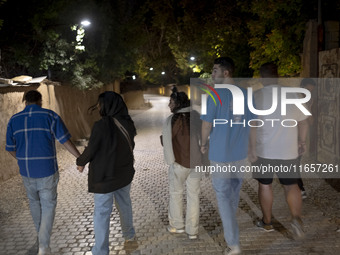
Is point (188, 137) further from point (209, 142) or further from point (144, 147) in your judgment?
point (144, 147)

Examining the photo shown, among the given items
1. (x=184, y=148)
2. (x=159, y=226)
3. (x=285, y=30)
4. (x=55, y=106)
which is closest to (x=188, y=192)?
(x=184, y=148)

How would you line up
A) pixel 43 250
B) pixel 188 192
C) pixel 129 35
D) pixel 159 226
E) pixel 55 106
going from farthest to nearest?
pixel 129 35, pixel 55 106, pixel 159 226, pixel 188 192, pixel 43 250

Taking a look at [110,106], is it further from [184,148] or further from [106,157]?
[184,148]

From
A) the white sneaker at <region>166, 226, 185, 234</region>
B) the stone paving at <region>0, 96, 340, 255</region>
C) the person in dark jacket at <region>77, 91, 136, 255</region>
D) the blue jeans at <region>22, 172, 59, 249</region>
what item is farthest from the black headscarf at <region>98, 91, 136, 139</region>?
the white sneaker at <region>166, 226, 185, 234</region>

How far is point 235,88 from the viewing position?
4.02 metres

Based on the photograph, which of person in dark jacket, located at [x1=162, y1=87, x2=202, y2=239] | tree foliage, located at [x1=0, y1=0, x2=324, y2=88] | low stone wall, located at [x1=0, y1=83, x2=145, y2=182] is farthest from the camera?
tree foliage, located at [x1=0, y1=0, x2=324, y2=88]

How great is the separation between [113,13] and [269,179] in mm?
14784

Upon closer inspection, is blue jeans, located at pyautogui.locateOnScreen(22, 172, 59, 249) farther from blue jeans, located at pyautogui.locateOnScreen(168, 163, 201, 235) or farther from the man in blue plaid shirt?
blue jeans, located at pyautogui.locateOnScreen(168, 163, 201, 235)

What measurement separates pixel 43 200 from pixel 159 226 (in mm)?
1631

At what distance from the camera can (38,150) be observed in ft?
13.1

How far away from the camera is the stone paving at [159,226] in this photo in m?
4.29

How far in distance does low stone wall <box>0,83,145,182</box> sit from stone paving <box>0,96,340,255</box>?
0.76 m

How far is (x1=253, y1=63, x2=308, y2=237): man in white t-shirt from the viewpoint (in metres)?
4.24

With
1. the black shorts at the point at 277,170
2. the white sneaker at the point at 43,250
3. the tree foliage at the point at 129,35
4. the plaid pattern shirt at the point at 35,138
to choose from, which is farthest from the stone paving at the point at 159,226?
the tree foliage at the point at 129,35
